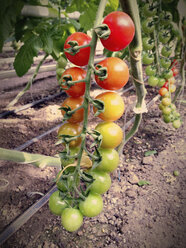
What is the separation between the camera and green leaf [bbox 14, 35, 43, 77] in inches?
34.0

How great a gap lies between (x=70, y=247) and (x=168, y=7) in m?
1.54

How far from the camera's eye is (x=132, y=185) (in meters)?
1.57

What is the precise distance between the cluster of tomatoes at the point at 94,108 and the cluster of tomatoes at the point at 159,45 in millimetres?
742

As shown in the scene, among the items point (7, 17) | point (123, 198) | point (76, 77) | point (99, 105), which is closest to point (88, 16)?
point (7, 17)

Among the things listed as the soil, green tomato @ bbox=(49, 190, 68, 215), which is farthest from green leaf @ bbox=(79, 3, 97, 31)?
the soil

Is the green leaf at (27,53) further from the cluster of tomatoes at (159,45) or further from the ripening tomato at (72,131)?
the cluster of tomatoes at (159,45)

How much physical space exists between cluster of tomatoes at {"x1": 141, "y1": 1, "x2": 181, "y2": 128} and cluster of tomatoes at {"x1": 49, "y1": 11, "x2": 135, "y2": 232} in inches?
29.2

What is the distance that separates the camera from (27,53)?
0.87 m

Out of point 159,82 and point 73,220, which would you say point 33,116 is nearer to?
point 159,82

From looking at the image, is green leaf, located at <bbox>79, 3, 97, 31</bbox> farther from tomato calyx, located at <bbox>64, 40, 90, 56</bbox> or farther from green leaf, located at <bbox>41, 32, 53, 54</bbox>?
tomato calyx, located at <bbox>64, 40, 90, 56</bbox>

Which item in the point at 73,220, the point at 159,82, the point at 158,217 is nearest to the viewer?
the point at 73,220

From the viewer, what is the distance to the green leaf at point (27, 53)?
86 cm

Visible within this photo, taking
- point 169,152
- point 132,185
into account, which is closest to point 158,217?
point 132,185

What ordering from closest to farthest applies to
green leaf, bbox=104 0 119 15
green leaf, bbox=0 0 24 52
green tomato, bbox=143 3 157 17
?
green leaf, bbox=0 0 24 52 < green leaf, bbox=104 0 119 15 < green tomato, bbox=143 3 157 17
